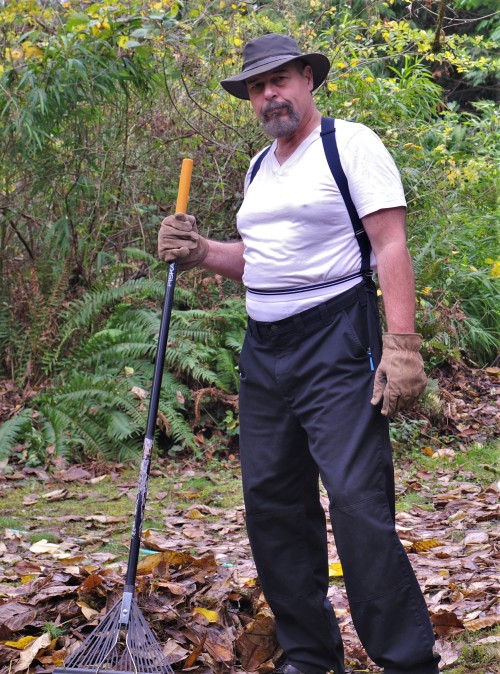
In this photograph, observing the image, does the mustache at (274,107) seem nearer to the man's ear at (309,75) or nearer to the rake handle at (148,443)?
the man's ear at (309,75)

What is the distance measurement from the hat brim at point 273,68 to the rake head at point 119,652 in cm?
195

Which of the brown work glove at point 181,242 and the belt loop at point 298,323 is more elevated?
the brown work glove at point 181,242

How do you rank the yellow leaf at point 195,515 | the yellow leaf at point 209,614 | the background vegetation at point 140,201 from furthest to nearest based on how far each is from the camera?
1. the background vegetation at point 140,201
2. the yellow leaf at point 195,515
3. the yellow leaf at point 209,614

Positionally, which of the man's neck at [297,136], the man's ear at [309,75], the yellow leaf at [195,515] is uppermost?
the man's ear at [309,75]

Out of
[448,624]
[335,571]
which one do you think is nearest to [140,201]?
[335,571]

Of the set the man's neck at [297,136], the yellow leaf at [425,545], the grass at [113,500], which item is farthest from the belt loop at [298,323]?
the grass at [113,500]

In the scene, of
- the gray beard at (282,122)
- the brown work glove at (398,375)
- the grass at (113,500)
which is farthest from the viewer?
the grass at (113,500)

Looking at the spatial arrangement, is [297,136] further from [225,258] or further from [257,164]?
[225,258]

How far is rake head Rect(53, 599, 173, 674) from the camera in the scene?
9.96 feet

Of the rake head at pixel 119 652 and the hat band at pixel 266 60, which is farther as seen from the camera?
the hat band at pixel 266 60

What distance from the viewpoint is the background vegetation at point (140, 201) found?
7262mm

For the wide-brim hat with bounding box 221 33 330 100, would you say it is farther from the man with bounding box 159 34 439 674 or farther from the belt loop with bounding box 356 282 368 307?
the belt loop with bounding box 356 282 368 307

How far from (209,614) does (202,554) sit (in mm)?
1163

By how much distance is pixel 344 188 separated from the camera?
119 inches
